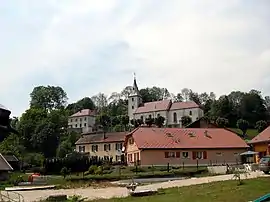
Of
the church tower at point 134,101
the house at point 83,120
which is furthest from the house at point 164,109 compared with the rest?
the house at point 83,120

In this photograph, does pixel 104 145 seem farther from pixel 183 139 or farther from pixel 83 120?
pixel 83 120

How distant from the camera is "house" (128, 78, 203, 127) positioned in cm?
13238

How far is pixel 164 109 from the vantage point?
13762 cm

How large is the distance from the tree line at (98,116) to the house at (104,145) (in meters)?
3.45

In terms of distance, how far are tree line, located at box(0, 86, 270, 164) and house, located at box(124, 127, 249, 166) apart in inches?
946

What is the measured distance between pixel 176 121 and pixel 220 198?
12041cm

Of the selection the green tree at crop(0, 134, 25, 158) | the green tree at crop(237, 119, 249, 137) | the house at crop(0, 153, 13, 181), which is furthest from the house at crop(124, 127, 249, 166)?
the green tree at crop(237, 119, 249, 137)

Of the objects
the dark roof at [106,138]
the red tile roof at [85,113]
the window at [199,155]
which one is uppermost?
the red tile roof at [85,113]

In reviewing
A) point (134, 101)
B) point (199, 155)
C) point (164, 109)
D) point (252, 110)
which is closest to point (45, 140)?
point (164, 109)

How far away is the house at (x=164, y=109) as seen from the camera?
132 m

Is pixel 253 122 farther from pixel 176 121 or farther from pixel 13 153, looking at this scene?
pixel 13 153

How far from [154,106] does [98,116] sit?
22361mm

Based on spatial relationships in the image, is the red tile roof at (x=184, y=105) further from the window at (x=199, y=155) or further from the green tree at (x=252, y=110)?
the window at (x=199, y=155)

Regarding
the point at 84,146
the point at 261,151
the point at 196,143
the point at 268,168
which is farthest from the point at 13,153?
the point at 268,168
